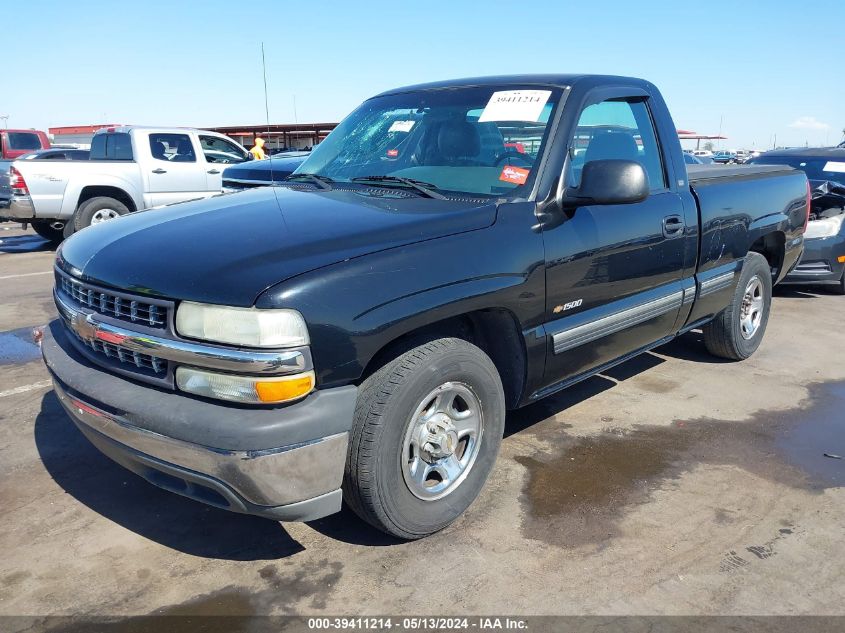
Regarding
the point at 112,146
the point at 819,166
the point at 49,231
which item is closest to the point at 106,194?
the point at 112,146

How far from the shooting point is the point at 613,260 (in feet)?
11.5

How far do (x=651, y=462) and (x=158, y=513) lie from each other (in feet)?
7.97

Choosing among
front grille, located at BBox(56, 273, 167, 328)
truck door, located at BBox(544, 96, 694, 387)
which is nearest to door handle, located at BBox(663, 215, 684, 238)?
truck door, located at BBox(544, 96, 694, 387)

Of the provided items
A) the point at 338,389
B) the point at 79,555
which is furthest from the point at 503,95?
the point at 79,555

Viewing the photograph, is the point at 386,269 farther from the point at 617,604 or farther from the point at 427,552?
the point at 617,604

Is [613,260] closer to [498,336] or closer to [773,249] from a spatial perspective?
[498,336]

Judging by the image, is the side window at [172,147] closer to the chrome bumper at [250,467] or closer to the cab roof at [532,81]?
the cab roof at [532,81]

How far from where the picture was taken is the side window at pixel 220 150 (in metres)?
11.8

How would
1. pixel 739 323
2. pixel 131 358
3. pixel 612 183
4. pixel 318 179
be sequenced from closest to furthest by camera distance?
pixel 131 358, pixel 612 183, pixel 318 179, pixel 739 323

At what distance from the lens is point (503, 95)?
3.59 metres

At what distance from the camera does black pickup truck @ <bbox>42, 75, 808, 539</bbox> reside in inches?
91.4

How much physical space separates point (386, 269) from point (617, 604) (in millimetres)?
1452

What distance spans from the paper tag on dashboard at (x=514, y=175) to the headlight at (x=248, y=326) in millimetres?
1411

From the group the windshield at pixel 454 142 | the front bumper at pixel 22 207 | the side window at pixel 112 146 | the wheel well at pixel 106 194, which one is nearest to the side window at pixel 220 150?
the side window at pixel 112 146
